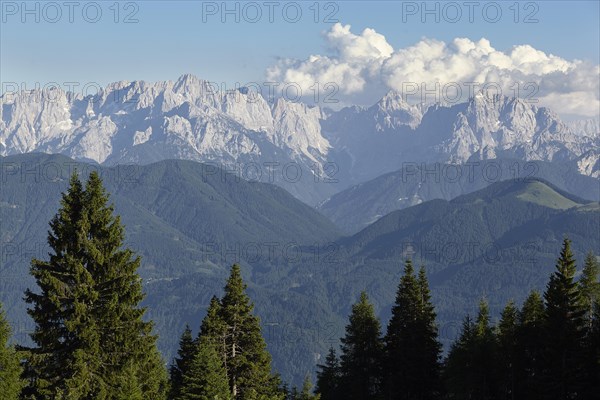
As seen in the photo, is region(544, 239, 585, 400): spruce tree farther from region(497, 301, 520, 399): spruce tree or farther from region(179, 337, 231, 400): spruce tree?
region(179, 337, 231, 400): spruce tree

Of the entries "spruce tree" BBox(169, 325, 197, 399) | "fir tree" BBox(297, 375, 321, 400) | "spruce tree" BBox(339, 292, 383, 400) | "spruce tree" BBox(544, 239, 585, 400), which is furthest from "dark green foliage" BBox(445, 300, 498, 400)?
"spruce tree" BBox(169, 325, 197, 399)

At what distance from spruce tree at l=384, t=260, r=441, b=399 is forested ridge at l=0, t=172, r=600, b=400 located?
3.7 inches

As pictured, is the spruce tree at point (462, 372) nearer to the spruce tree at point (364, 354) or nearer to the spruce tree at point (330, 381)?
the spruce tree at point (364, 354)

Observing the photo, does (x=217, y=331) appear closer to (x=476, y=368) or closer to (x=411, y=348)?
(x=411, y=348)

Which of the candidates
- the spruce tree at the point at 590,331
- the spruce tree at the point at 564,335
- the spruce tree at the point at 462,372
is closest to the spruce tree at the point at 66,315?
the spruce tree at the point at 590,331

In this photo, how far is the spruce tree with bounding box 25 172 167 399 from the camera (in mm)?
33719

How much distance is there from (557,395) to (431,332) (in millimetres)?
14289

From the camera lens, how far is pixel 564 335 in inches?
2046

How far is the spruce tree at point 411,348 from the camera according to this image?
65188mm

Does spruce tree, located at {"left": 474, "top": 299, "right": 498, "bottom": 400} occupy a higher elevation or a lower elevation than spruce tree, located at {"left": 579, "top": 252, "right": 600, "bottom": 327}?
lower

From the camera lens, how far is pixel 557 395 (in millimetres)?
52812

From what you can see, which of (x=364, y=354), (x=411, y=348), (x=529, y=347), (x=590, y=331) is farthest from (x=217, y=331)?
(x=529, y=347)

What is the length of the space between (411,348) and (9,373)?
35794mm

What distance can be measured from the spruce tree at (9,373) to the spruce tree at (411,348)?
35072 millimetres
